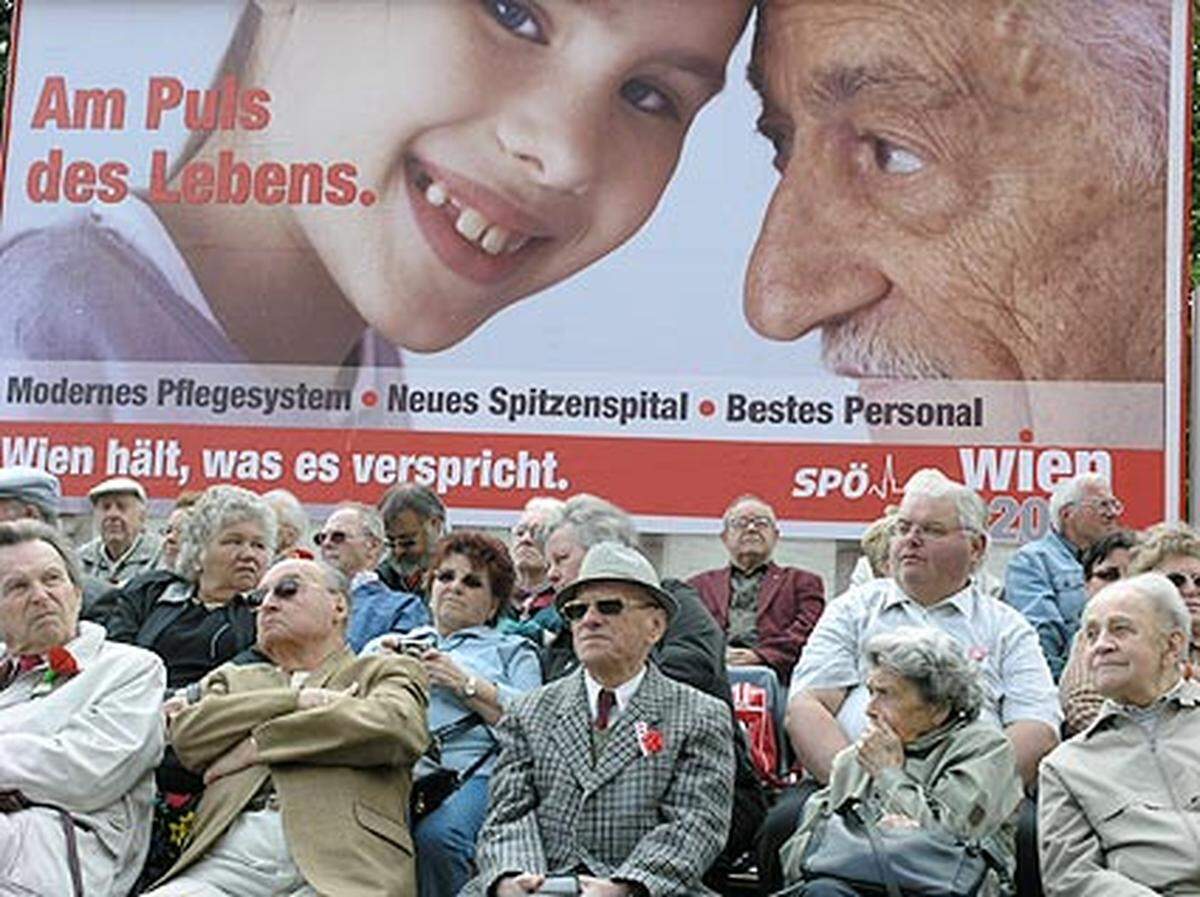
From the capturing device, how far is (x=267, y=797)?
496 centimetres

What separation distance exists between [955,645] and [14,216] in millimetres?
6542

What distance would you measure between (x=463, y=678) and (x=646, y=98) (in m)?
4.64

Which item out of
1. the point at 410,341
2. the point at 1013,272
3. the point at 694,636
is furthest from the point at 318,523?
the point at 694,636

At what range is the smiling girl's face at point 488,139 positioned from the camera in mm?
9180

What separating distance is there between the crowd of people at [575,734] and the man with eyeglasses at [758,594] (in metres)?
1.37

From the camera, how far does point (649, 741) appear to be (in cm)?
480

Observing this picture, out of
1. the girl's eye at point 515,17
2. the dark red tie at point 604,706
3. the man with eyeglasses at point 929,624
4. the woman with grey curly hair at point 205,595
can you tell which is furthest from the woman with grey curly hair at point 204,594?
the girl's eye at point 515,17

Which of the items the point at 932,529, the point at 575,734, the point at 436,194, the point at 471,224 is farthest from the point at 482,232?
the point at 575,734

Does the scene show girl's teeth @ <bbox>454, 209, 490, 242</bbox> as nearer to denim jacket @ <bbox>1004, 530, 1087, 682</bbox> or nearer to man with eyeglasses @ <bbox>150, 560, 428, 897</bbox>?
denim jacket @ <bbox>1004, 530, 1087, 682</bbox>

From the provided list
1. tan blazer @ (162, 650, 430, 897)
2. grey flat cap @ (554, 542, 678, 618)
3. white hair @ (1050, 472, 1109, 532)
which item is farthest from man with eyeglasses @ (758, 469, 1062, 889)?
white hair @ (1050, 472, 1109, 532)

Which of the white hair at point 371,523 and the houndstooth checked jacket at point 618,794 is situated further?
the white hair at point 371,523

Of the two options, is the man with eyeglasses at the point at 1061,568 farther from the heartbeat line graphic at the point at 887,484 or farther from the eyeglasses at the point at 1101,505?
the heartbeat line graphic at the point at 887,484

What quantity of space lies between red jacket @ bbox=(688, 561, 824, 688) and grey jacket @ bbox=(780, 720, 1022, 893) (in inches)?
85.3

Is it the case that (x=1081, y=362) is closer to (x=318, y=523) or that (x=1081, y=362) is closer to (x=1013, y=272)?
(x=1013, y=272)
